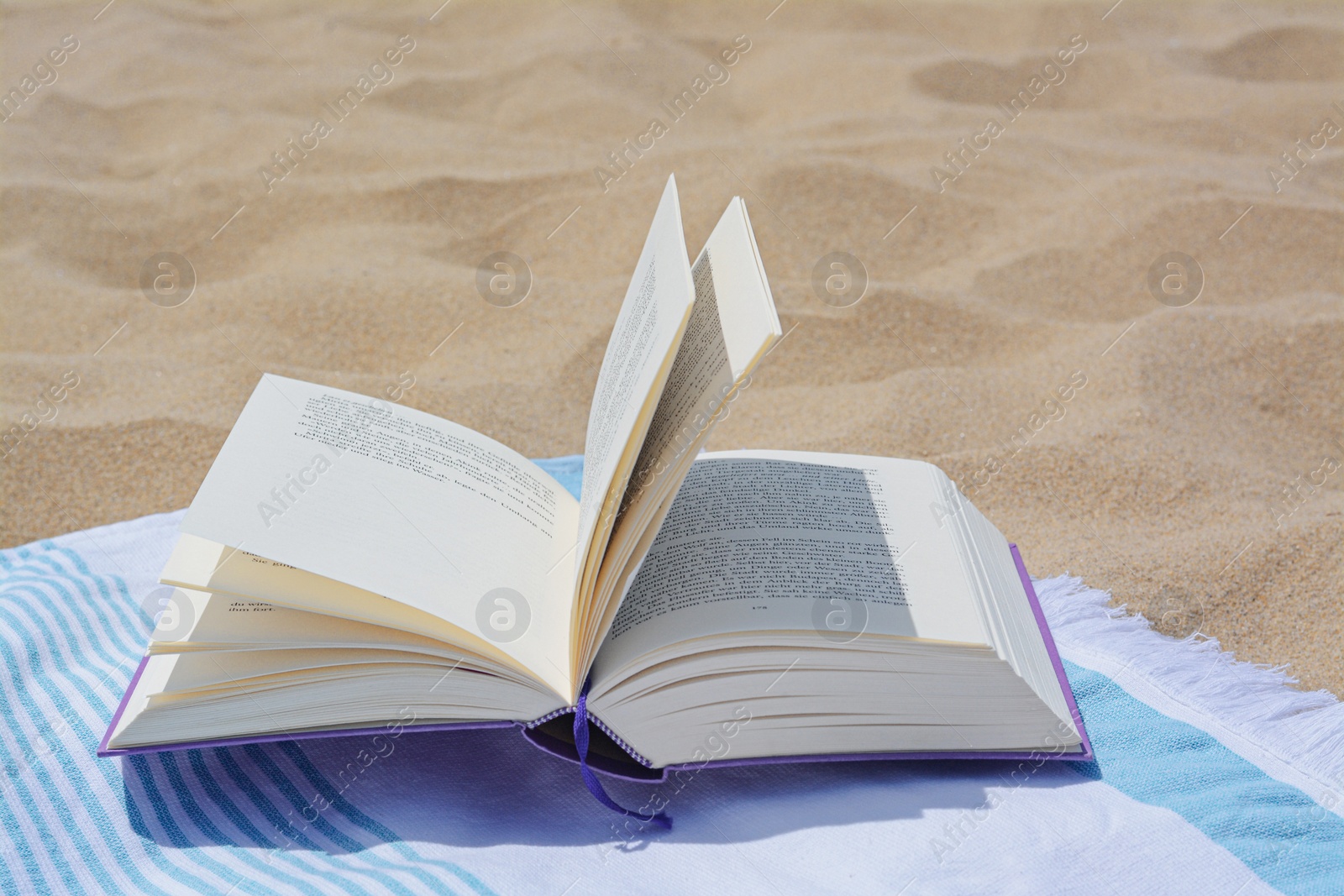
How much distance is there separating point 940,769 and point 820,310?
1.46 meters

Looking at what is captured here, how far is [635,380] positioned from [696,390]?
58mm

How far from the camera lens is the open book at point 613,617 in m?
1.01

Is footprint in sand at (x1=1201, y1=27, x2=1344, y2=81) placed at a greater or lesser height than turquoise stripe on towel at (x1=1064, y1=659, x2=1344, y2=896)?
lesser

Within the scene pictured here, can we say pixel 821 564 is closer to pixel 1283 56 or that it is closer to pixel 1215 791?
pixel 1215 791

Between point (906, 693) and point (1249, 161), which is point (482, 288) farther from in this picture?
point (1249, 161)

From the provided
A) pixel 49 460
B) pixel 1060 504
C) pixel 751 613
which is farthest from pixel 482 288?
pixel 751 613

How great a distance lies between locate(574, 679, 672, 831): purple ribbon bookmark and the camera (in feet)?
3.34

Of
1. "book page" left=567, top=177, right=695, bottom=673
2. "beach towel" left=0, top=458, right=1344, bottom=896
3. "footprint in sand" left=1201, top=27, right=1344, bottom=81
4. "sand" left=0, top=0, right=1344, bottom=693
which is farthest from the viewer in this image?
"footprint in sand" left=1201, top=27, right=1344, bottom=81

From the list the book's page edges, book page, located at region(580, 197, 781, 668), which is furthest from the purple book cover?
book page, located at region(580, 197, 781, 668)

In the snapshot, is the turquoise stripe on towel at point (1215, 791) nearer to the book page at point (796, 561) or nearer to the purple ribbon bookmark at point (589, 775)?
the book page at point (796, 561)

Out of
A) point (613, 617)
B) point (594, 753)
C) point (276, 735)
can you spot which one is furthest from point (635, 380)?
point (276, 735)

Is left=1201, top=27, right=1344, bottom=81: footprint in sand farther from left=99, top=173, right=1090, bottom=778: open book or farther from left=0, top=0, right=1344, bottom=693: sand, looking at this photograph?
left=99, top=173, right=1090, bottom=778: open book

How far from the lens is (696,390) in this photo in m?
0.98

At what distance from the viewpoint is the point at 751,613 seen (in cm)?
104
